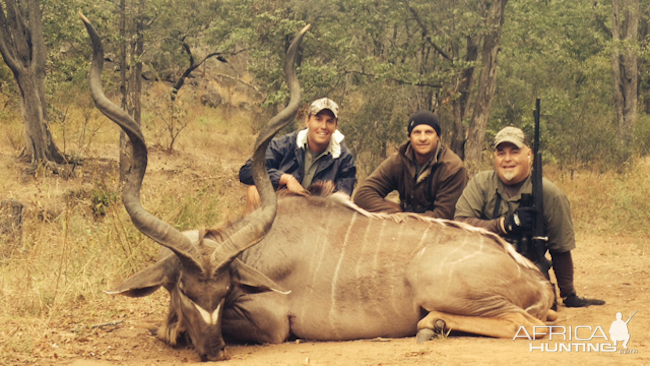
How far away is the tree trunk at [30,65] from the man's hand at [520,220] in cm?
868

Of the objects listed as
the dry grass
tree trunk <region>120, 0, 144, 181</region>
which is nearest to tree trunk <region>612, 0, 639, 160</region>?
the dry grass

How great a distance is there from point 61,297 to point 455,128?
364 inches

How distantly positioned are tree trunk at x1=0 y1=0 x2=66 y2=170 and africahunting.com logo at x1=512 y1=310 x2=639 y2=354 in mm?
9206

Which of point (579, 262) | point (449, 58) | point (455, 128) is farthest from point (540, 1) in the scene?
point (579, 262)

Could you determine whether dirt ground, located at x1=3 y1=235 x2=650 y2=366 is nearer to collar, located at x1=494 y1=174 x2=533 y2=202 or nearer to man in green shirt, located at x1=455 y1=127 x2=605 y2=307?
man in green shirt, located at x1=455 y1=127 x2=605 y2=307

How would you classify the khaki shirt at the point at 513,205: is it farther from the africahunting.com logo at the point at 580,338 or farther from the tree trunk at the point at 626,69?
the tree trunk at the point at 626,69

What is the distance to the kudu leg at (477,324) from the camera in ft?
13.3

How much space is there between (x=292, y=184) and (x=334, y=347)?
4.19 feet

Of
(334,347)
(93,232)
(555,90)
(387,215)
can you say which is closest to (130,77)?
(555,90)

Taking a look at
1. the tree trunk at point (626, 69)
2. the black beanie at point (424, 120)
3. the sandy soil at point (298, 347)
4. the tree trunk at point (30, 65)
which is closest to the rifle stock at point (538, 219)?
the sandy soil at point (298, 347)

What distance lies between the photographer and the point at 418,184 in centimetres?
531

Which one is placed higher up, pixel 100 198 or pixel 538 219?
pixel 538 219

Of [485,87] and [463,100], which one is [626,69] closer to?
[463,100]

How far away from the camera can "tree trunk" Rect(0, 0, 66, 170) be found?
1149 centimetres
